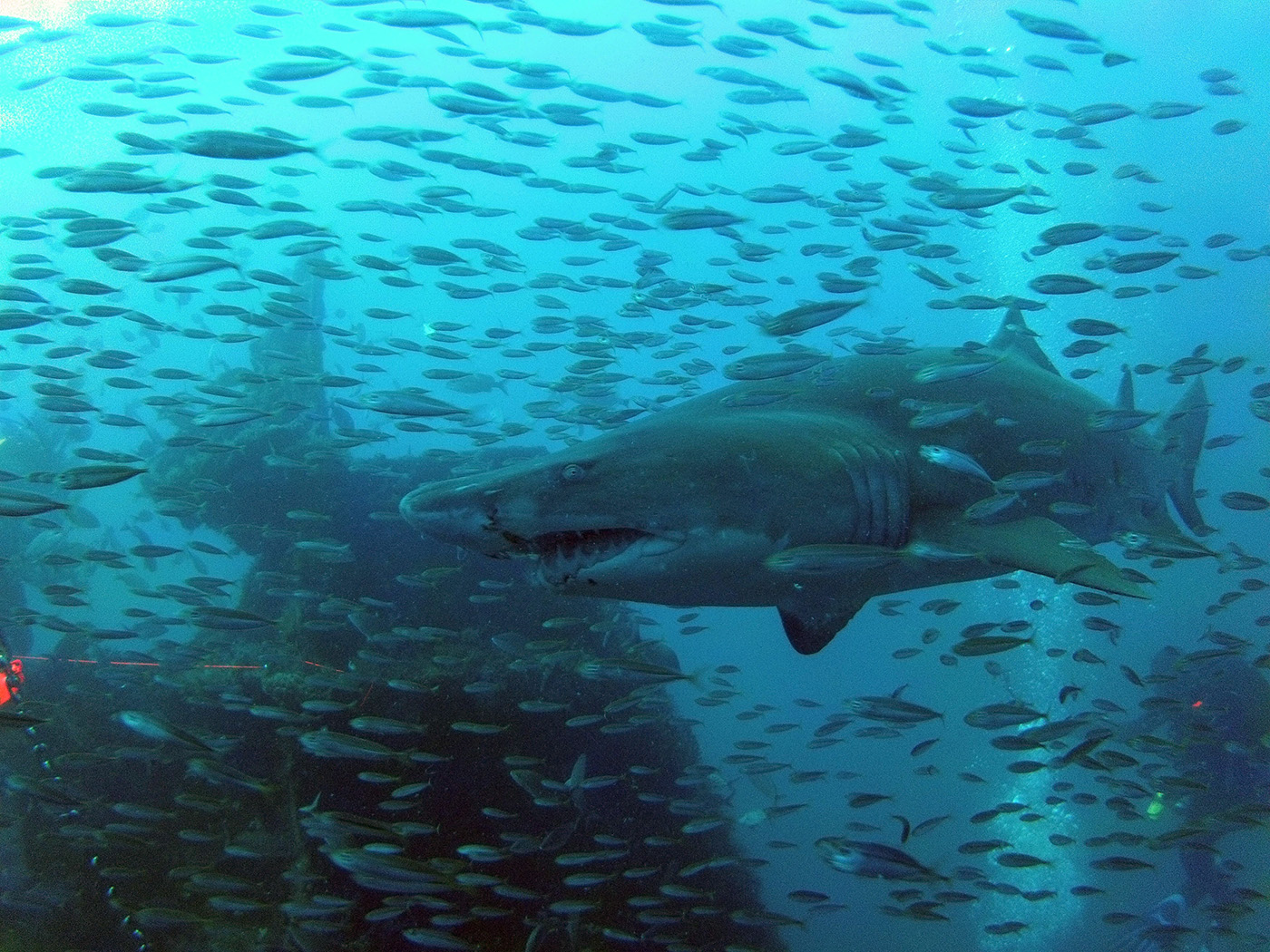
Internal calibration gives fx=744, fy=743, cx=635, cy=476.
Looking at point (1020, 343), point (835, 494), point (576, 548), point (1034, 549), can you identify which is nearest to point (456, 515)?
point (576, 548)

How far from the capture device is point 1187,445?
5.70 metres

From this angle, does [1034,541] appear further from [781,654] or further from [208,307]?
[781,654]

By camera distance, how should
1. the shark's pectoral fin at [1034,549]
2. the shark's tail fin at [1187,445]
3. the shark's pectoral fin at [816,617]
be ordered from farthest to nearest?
the shark's tail fin at [1187,445] → the shark's pectoral fin at [816,617] → the shark's pectoral fin at [1034,549]

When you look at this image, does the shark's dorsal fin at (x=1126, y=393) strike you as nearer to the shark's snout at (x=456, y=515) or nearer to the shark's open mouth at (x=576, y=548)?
the shark's open mouth at (x=576, y=548)

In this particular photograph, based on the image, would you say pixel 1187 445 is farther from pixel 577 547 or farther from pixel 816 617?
pixel 577 547

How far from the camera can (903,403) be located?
13.5 ft

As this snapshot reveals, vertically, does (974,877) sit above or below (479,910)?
below

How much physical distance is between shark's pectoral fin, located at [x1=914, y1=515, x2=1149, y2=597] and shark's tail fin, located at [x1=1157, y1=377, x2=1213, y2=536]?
102 inches

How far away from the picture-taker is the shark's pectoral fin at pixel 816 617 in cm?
377

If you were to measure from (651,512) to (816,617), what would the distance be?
4.70 ft

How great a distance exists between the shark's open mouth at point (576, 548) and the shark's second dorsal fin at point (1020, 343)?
12.5 ft

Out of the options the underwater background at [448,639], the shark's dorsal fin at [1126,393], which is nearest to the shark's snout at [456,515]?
the underwater background at [448,639]

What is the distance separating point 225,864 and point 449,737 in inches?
86.2

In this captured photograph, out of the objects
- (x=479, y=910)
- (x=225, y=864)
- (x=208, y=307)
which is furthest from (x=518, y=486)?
(x=208, y=307)
